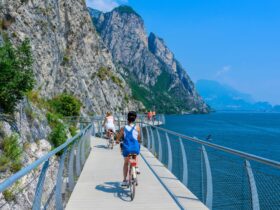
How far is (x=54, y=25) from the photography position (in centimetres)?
5303

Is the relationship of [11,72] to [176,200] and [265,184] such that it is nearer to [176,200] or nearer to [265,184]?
[176,200]

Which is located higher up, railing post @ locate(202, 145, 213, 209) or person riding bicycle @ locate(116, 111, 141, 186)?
person riding bicycle @ locate(116, 111, 141, 186)

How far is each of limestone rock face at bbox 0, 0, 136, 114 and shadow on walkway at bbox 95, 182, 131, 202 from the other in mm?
28411

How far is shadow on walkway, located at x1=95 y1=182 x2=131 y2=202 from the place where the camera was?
8.18 m

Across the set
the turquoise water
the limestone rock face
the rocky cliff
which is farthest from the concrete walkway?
the turquoise water

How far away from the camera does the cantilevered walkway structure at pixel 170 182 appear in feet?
15.6

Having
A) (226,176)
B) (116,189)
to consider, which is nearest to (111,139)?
(116,189)

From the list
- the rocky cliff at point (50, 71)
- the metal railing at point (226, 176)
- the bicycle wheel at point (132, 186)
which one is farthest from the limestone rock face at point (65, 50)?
the bicycle wheel at point (132, 186)

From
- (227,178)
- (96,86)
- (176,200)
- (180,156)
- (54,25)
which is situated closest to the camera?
(227,178)

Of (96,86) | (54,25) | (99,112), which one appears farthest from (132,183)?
(96,86)

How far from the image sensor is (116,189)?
8938 mm

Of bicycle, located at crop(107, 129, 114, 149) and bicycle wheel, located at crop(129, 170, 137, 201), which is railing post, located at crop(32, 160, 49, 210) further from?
bicycle, located at crop(107, 129, 114, 149)

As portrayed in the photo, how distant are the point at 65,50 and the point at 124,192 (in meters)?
60.9

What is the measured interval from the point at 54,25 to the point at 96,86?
108 feet
